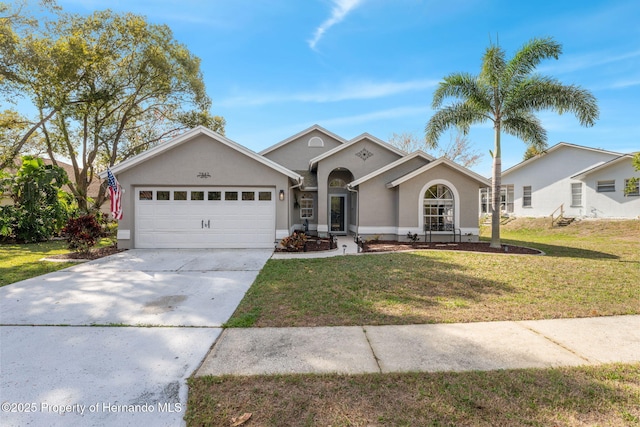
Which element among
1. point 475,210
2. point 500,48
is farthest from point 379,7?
point 475,210

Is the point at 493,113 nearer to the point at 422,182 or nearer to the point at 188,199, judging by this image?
the point at 422,182

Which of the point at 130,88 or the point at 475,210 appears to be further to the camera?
the point at 130,88

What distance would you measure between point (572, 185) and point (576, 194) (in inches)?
28.2

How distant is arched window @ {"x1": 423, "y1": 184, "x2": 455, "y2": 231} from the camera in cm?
1391

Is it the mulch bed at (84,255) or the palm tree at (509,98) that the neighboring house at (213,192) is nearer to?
the mulch bed at (84,255)

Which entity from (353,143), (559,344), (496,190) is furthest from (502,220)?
(559,344)

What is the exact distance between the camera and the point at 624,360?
340cm

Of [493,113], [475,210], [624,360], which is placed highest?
[493,113]

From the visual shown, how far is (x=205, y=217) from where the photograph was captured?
11969 mm

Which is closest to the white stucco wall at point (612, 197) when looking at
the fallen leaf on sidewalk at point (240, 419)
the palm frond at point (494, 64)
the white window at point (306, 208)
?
the palm frond at point (494, 64)

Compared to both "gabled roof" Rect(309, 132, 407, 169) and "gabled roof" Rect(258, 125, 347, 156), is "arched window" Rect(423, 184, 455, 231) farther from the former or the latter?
"gabled roof" Rect(258, 125, 347, 156)

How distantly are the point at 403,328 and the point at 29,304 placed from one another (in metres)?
6.46

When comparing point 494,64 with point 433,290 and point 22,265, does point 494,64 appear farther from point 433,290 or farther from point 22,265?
point 22,265

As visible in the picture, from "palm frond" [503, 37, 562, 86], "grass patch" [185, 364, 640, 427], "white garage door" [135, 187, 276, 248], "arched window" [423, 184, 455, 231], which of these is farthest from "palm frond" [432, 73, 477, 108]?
"grass patch" [185, 364, 640, 427]
